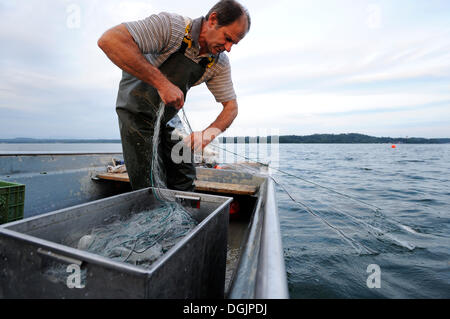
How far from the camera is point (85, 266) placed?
77cm

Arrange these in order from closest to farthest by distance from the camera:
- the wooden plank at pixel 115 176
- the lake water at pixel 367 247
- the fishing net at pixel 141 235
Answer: the fishing net at pixel 141 235
the lake water at pixel 367 247
the wooden plank at pixel 115 176

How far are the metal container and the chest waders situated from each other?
1.11m

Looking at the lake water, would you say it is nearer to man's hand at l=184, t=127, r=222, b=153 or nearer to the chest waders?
man's hand at l=184, t=127, r=222, b=153

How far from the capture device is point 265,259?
38.7 inches

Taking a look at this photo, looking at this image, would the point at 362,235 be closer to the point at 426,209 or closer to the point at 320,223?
the point at 320,223

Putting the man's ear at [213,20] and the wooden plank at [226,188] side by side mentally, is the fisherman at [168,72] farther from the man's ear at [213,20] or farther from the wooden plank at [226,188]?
the wooden plank at [226,188]

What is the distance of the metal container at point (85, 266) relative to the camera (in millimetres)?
724

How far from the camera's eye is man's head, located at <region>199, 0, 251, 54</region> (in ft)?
6.21
